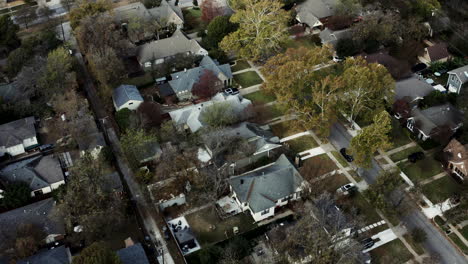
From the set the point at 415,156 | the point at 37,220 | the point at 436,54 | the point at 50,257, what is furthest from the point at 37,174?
the point at 436,54

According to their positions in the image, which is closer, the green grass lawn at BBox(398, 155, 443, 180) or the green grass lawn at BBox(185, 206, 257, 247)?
the green grass lawn at BBox(185, 206, 257, 247)

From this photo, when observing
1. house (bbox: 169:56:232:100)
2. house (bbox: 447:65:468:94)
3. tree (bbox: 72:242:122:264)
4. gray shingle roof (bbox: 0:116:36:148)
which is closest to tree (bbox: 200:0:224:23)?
house (bbox: 169:56:232:100)

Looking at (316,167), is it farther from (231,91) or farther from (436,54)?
(436,54)

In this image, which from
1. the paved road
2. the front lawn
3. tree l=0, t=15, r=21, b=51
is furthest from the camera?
tree l=0, t=15, r=21, b=51

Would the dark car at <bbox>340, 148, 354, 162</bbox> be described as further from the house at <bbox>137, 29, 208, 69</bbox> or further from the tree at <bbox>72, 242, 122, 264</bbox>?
the tree at <bbox>72, 242, 122, 264</bbox>

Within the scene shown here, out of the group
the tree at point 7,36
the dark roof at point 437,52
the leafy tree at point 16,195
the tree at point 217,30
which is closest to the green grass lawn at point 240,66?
the tree at point 217,30

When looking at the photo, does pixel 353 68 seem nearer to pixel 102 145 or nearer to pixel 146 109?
pixel 146 109

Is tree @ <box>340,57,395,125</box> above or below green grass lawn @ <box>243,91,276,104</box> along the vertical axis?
above
